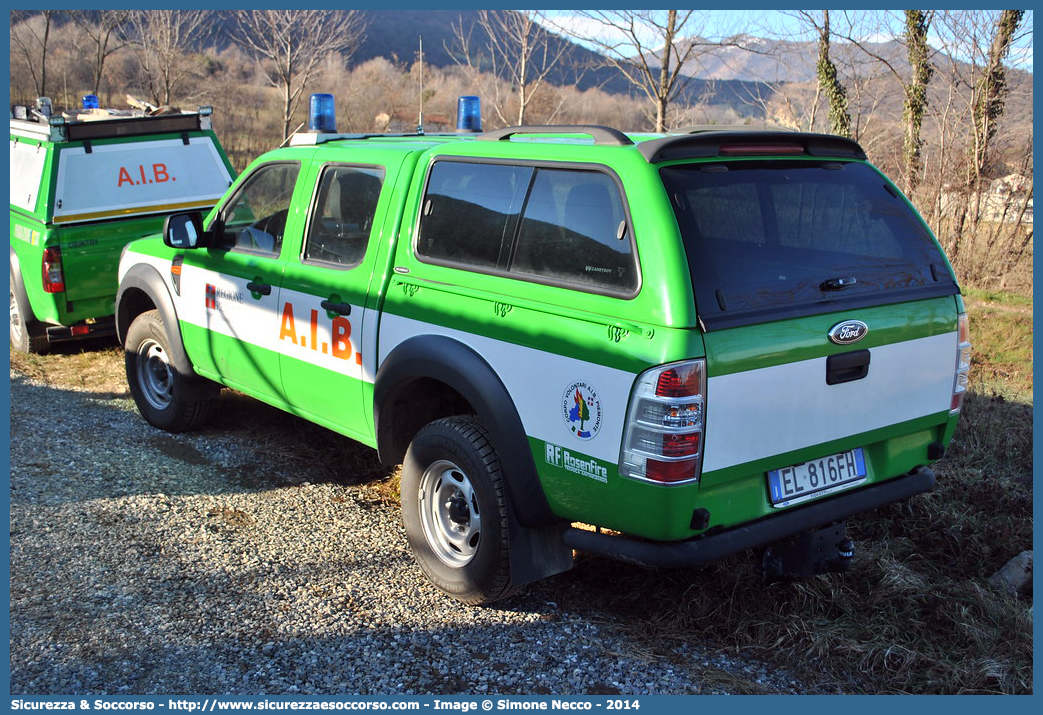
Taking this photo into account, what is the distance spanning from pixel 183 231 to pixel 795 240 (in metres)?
3.54

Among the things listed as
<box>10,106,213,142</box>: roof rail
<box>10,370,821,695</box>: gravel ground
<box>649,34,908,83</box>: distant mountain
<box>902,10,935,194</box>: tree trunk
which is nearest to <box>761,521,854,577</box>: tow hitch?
<box>10,370,821,695</box>: gravel ground

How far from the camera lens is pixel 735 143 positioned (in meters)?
3.48

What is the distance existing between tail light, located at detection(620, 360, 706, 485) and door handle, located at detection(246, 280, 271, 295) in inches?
104

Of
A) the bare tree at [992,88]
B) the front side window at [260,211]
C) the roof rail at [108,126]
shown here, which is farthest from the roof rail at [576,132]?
the bare tree at [992,88]

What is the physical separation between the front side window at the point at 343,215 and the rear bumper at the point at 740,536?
1868 mm

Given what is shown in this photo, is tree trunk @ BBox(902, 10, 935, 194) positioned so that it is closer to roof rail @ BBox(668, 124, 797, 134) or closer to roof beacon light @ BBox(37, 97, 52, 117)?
roof rail @ BBox(668, 124, 797, 134)

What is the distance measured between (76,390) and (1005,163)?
12.2 metres

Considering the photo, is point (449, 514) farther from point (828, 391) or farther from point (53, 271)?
point (53, 271)

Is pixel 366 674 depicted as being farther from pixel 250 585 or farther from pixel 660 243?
pixel 660 243

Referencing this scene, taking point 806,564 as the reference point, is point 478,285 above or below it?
above

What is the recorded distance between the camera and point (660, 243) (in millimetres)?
3119

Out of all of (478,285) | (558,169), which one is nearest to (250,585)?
(478,285)

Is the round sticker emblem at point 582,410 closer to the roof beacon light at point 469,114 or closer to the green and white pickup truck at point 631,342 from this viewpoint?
the green and white pickup truck at point 631,342

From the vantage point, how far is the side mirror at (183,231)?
Result: 5211 millimetres
